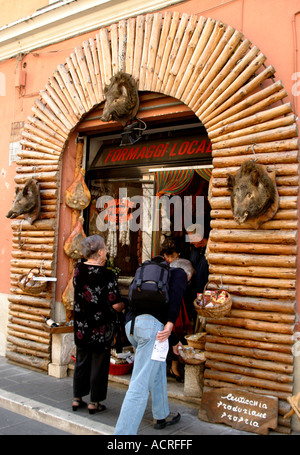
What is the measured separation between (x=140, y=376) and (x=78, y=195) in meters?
3.42

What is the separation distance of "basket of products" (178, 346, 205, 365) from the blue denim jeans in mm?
777

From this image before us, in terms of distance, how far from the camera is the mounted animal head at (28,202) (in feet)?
21.2

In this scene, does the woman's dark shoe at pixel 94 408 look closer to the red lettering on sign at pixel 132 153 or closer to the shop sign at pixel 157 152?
the shop sign at pixel 157 152

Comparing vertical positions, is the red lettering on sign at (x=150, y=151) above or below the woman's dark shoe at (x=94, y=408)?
above

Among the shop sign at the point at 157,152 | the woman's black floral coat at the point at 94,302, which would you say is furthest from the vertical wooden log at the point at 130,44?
the woman's black floral coat at the point at 94,302

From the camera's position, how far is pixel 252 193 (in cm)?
436

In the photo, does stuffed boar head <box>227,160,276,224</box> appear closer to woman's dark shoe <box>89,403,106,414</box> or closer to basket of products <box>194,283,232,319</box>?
basket of products <box>194,283,232,319</box>

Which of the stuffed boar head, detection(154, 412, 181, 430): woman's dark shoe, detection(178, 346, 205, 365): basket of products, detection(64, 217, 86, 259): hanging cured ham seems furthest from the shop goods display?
the stuffed boar head

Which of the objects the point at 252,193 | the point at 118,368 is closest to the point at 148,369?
the point at 118,368

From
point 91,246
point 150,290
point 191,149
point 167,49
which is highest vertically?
point 167,49

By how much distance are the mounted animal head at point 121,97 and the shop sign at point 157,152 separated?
3.25 ft

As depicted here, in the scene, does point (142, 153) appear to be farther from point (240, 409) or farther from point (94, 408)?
point (240, 409)

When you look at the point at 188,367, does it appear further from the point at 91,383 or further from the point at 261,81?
the point at 261,81

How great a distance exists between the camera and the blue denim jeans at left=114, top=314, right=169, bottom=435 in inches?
152
